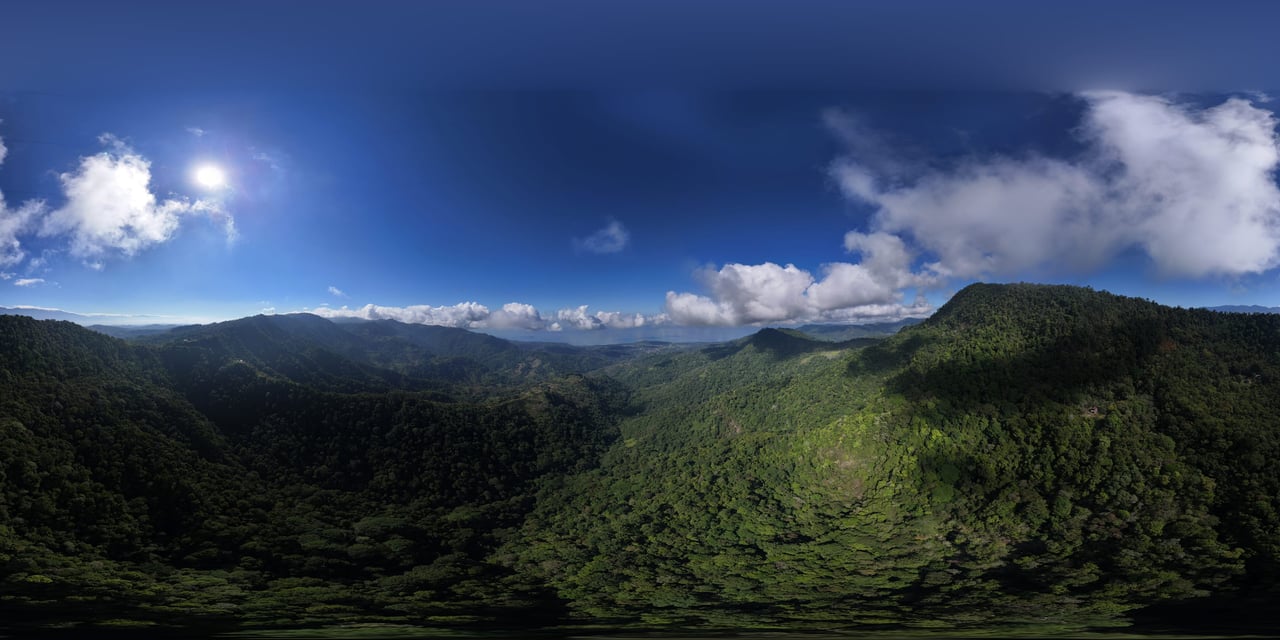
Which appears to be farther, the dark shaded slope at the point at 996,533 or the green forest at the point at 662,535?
the dark shaded slope at the point at 996,533

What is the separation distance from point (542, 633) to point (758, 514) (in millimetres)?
107321

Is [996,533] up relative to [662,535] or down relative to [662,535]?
up

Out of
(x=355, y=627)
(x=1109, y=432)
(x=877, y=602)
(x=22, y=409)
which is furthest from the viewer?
(x=1109, y=432)

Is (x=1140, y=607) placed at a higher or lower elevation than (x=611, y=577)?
higher

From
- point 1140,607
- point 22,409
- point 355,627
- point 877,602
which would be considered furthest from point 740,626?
point 22,409

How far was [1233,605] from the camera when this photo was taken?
115438 millimetres

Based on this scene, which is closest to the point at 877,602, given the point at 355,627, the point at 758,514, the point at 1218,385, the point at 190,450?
the point at 758,514

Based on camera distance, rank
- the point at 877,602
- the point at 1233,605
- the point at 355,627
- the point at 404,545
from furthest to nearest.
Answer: the point at 404,545 < the point at 877,602 < the point at 1233,605 < the point at 355,627

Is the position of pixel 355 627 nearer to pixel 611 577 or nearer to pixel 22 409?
pixel 611 577

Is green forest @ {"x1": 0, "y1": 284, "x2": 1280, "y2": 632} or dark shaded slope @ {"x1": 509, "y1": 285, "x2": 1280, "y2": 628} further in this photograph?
dark shaded slope @ {"x1": 509, "y1": 285, "x2": 1280, "y2": 628}

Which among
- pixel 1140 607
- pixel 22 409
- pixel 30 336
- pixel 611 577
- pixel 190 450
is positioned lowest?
pixel 611 577

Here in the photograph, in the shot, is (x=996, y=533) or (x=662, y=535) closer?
(x=996, y=533)

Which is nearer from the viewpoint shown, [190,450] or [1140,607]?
[1140,607]

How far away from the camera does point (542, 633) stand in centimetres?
10675
